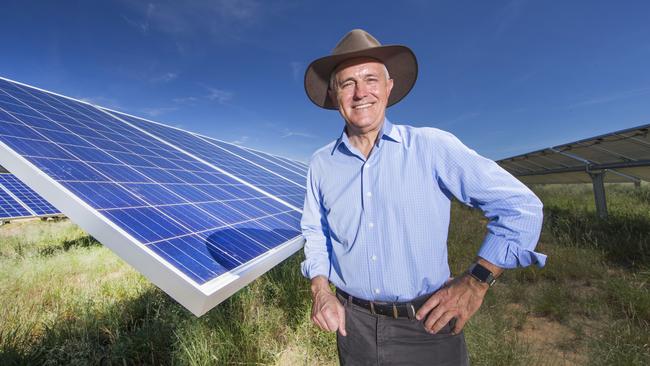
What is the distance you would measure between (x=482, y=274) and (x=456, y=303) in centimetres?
21

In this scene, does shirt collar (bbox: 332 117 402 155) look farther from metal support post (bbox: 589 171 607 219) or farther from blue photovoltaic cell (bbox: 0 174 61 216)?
blue photovoltaic cell (bbox: 0 174 61 216)

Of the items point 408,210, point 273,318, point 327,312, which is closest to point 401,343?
point 327,312

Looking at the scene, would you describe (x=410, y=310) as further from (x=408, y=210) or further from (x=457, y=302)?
(x=408, y=210)

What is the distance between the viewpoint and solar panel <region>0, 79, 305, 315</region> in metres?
2.50

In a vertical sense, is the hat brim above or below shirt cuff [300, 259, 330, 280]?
above

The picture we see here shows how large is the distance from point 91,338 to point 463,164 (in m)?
4.78

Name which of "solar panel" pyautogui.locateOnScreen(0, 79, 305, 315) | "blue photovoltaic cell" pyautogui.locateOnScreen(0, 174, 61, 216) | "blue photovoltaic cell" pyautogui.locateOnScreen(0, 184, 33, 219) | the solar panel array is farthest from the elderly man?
"blue photovoltaic cell" pyautogui.locateOnScreen(0, 174, 61, 216)

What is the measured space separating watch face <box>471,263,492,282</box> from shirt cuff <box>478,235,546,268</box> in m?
0.05

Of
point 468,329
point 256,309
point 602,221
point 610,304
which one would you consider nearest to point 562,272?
point 610,304

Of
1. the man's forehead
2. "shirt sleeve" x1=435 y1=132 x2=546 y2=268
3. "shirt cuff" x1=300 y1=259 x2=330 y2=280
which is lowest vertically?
"shirt cuff" x1=300 y1=259 x2=330 y2=280

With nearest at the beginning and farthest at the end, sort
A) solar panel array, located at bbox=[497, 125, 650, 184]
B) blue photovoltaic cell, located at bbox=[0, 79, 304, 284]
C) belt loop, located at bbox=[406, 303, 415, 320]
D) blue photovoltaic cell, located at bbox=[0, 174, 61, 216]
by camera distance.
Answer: belt loop, located at bbox=[406, 303, 415, 320]
blue photovoltaic cell, located at bbox=[0, 79, 304, 284]
solar panel array, located at bbox=[497, 125, 650, 184]
blue photovoltaic cell, located at bbox=[0, 174, 61, 216]

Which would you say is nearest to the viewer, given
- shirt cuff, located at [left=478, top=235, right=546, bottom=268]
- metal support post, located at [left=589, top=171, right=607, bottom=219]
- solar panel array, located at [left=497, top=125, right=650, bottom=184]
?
shirt cuff, located at [left=478, top=235, right=546, bottom=268]

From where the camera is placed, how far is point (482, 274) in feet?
5.66

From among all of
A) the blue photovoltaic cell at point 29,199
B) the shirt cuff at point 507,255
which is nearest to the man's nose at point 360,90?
the shirt cuff at point 507,255
